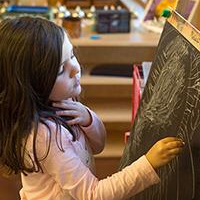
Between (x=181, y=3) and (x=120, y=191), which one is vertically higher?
(x=181, y=3)

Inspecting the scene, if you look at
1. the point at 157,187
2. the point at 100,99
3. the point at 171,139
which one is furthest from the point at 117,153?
the point at 171,139

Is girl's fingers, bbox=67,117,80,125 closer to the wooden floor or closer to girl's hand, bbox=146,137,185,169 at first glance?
girl's hand, bbox=146,137,185,169

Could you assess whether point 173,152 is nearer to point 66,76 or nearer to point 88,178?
point 88,178

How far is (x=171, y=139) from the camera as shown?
114 cm

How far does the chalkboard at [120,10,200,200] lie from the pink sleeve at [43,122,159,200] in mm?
81

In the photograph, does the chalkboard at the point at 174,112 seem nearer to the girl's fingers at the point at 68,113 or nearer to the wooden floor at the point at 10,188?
the girl's fingers at the point at 68,113

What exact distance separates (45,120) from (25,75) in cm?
13

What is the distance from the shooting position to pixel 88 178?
3.81ft

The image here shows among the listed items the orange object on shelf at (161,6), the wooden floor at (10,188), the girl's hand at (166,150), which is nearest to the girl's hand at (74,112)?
the girl's hand at (166,150)

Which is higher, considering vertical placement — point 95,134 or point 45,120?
point 45,120

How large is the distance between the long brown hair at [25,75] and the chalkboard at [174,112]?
31cm

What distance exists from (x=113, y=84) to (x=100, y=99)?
0.18m

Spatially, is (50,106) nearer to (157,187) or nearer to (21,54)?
(21,54)

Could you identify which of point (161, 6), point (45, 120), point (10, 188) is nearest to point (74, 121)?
point (45, 120)
